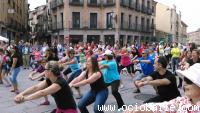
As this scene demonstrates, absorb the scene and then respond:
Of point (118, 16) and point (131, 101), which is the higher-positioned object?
point (118, 16)

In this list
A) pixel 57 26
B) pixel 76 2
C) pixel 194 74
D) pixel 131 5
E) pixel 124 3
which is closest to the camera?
pixel 194 74

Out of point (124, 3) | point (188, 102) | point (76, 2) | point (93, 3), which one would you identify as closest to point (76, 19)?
point (76, 2)

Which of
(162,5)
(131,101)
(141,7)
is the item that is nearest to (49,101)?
(131,101)

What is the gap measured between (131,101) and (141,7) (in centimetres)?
3524

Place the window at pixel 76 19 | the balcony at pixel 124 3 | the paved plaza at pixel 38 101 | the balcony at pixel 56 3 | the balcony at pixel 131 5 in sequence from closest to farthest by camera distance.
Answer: the paved plaza at pixel 38 101
the window at pixel 76 19
the balcony at pixel 124 3
the balcony at pixel 56 3
the balcony at pixel 131 5

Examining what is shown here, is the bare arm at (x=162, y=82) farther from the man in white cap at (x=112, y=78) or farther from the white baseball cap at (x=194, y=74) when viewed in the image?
the white baseball cap at (x=194, y=74)

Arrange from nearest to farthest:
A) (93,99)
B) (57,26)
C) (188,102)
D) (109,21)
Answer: (188,102), (93,99), (109,21), (57,26)

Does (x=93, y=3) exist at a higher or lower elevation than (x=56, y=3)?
lower

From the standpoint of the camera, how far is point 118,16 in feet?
119

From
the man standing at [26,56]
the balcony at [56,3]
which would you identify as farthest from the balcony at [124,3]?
the man standing at [26,56]

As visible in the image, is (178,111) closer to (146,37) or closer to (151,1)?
(146,37)

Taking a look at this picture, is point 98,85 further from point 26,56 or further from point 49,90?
point 26,56

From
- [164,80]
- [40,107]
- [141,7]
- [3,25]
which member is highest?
[141,7]

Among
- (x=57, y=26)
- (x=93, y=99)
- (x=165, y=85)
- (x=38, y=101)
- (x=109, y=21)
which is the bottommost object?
(x=38, y=101)
